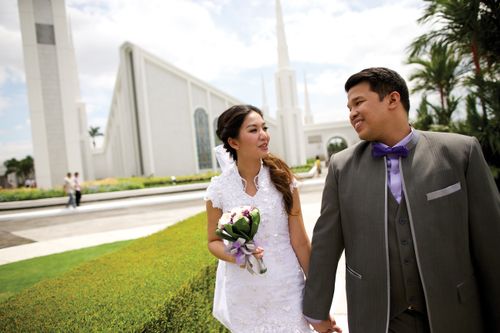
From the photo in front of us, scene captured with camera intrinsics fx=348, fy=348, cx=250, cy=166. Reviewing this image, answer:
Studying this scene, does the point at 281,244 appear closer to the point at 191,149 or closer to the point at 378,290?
the point at 378,290

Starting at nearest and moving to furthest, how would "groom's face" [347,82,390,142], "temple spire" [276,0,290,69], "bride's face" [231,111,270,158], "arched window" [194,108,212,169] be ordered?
"groom's face" [347,82,390,142] < "bride's face" [231,111,270,158] < "arched window" [194,108,212,169] < "temple spire" [276,0,290,69]

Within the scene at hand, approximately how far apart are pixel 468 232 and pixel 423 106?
11.7 meters

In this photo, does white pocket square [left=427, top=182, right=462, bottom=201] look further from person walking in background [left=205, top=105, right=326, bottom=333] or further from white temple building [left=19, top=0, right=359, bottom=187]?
white temple building [left=19, top=0, right=359, bottom=187]

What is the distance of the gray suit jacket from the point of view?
1.51m

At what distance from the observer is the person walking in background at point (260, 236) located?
2123 mm

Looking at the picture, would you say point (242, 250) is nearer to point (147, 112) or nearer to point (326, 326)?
point (326, 326)

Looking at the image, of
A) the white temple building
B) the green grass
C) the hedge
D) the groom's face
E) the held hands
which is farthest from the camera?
the white temple building

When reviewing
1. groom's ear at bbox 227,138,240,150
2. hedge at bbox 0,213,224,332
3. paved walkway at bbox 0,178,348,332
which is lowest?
paved walkway at bbox 0,178,348,332

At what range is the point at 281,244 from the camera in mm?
2209

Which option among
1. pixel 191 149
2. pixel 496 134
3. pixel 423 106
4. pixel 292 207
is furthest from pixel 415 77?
pixel 191 149

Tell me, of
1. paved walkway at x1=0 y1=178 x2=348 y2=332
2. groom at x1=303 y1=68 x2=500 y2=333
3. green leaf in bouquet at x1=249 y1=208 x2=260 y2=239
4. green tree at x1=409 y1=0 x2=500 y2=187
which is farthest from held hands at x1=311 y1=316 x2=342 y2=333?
green tree at x1=409 y1=0 x2=500 y2=187

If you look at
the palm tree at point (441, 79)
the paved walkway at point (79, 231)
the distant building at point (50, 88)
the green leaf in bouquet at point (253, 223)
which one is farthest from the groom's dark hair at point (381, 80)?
the distant building at point (50, 88)

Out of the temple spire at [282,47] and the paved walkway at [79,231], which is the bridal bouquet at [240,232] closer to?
the paved walkway at [79,231]

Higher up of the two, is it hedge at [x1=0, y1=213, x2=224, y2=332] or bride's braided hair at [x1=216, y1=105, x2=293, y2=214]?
bride's braided hair at [x1=216, y1=105, x2=293, y2=214]
